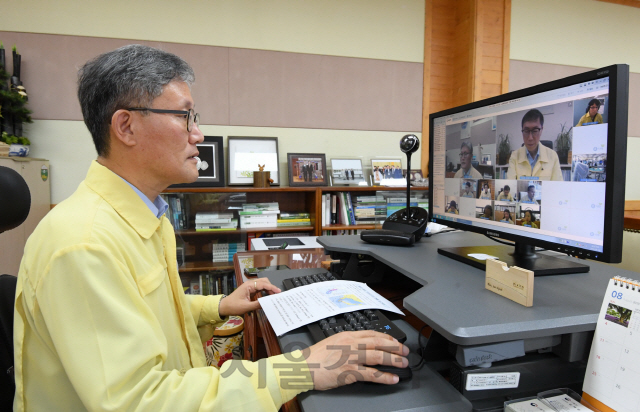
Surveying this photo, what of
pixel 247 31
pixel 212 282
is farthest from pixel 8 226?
pixel 247 31

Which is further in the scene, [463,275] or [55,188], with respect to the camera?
[55,188]

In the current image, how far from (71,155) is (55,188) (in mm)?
296

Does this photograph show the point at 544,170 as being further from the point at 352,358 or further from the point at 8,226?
the point at 8,226

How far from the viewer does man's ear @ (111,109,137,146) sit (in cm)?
81

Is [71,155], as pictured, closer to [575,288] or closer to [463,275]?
[463,275]

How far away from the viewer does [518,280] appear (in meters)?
0.71

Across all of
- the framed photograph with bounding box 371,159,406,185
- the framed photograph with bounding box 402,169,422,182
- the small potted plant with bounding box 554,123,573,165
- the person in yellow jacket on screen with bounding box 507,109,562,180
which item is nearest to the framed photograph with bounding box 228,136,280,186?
the framed photograph with bounding box 371,159,406,185

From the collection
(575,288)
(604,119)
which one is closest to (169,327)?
(575,288)

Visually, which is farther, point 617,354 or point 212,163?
point 212,163

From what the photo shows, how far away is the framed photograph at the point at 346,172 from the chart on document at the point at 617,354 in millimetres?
2823

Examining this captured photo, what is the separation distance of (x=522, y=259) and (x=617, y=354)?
0.44 meters

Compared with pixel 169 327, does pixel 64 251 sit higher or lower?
higher

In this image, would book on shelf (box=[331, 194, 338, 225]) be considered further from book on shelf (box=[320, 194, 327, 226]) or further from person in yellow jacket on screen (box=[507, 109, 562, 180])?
person in yellow jacket on screen (box=[507, 109, 562, 180])

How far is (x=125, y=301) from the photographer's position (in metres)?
0.64
